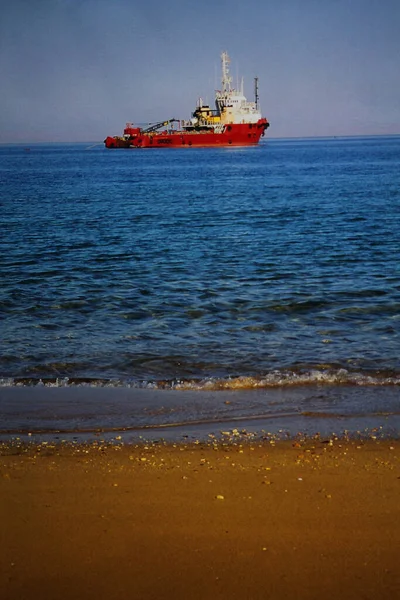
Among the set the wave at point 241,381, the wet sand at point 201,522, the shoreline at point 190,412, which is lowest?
the wave at point 241,381

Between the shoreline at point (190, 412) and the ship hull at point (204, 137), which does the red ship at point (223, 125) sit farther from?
the shoreline at point (190, 412)

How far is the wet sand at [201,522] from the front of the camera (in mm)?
3852

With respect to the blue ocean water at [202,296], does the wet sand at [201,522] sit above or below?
above

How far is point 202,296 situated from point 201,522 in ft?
30.5

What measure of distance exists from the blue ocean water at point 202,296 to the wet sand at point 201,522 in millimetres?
2700

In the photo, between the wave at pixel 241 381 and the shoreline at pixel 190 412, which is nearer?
the shoreline at pixel 190 412

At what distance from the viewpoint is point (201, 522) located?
14.8ft

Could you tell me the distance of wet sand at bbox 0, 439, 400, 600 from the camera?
3852 millimetres

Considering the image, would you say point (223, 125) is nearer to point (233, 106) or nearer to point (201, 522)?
point (233, 106)

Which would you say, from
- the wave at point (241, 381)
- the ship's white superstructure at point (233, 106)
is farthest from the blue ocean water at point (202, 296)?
the ship's white superstructure at point (233, 106)

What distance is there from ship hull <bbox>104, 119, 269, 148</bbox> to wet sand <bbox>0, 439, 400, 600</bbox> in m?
128

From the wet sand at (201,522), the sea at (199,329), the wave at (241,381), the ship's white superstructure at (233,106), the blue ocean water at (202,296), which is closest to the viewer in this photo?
the wet sand at (201,522)

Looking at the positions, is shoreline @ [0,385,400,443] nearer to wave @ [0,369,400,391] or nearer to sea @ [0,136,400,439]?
sea @ [0,136,400,439]

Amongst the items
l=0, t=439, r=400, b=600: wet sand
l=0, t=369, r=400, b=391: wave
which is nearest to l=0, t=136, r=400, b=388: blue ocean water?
l=0, t=369, r=400, b=391: wave
